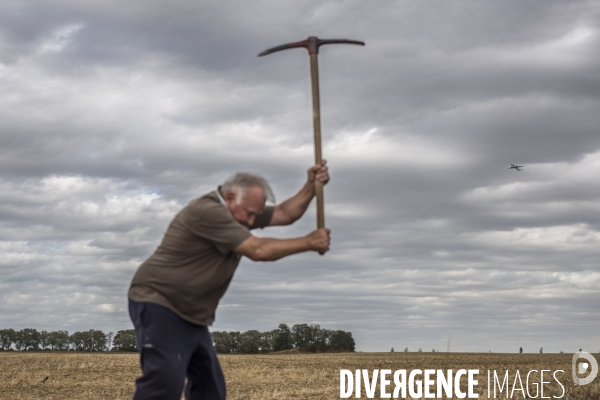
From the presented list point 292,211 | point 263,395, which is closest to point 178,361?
point 292,211

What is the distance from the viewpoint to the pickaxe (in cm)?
538

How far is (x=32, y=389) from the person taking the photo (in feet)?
A: 57.3

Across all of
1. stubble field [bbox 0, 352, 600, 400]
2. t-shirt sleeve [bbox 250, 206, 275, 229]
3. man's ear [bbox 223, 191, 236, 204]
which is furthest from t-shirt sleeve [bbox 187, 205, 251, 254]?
stubble field [bbox 0, 352, 600, 400]

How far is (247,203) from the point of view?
5.00m

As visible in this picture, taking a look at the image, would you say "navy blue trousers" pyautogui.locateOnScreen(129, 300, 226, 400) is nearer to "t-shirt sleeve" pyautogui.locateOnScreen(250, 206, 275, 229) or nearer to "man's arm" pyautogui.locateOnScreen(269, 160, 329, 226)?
"t-shirt sleeve" pyautogui.locateOnScreen(250, 206, 275, 229)

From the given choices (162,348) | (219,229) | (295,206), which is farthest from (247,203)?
(162,348)

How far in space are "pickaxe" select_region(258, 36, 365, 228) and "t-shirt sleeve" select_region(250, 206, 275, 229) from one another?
1.58 feet

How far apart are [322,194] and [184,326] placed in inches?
57.1

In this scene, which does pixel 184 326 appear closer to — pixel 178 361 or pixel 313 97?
pixel 178 361

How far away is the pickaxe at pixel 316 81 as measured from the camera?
17.7 ft

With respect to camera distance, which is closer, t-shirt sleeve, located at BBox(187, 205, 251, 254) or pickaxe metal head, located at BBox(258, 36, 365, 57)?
t-shirt sleeve, located at BBox(187, 205, 251, 254)

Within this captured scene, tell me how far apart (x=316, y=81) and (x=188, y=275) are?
6.32ft

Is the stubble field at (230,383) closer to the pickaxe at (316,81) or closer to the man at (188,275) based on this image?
the pickaxe at (316,81)

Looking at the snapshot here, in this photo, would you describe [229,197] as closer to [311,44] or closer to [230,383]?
[311,44]
